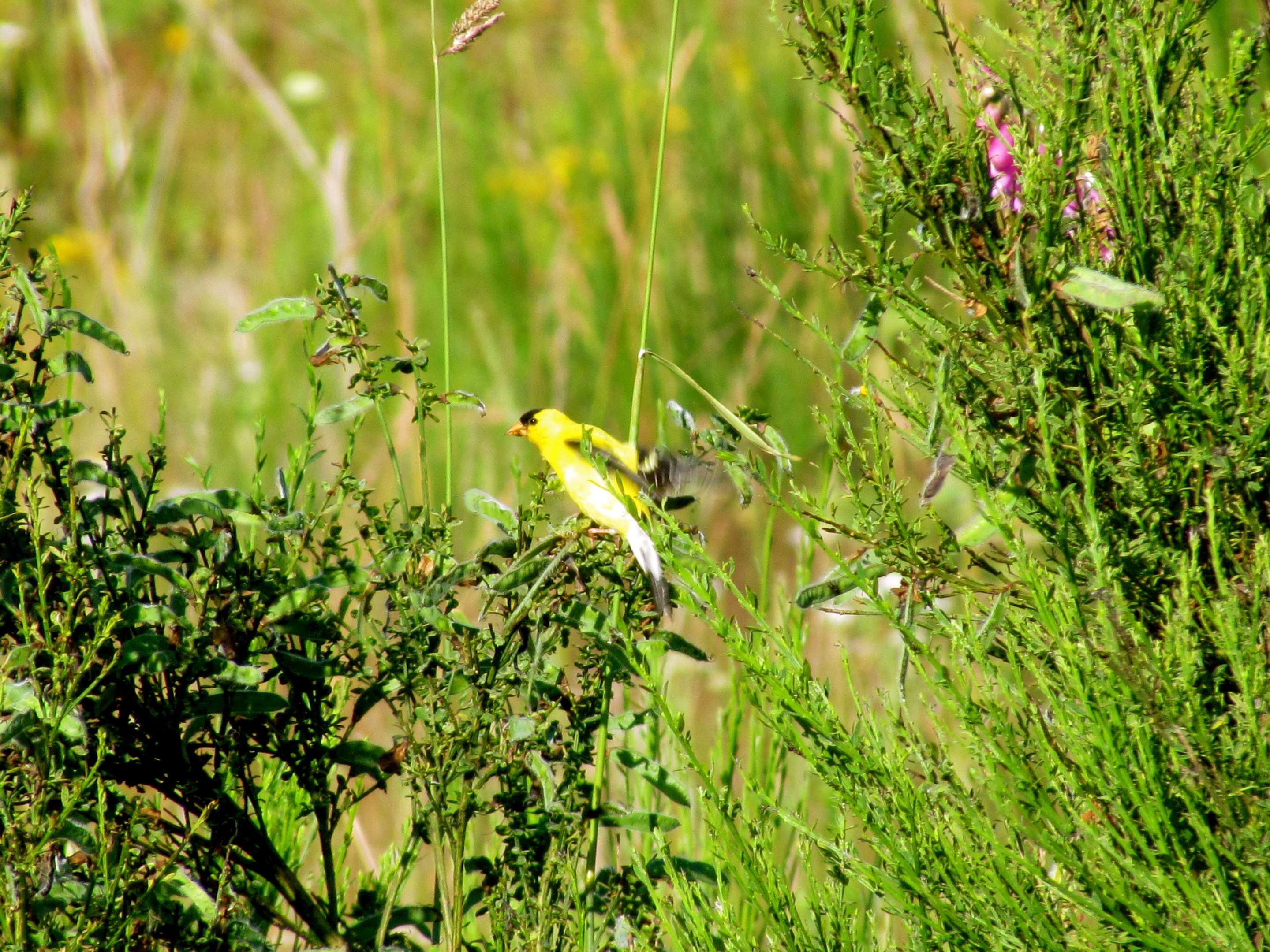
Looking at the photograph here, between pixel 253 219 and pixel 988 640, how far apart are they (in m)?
5.61

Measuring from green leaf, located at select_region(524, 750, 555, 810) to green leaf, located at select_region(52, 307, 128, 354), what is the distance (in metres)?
0.58

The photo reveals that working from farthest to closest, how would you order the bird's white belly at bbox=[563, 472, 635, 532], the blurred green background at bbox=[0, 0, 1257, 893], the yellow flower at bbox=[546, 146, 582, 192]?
the yellow flower at bbox=[546, 146, 582, 192], the blurred green background at bbox=[0, 0, 1257, 893], the bird's white belly at bbox=[563, 472, 635, 532]

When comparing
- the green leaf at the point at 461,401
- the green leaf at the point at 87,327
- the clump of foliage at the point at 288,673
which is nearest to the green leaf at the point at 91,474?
the clump of foliage at the point at 288,673

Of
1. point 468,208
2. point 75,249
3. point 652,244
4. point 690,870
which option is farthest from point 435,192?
point 690,870

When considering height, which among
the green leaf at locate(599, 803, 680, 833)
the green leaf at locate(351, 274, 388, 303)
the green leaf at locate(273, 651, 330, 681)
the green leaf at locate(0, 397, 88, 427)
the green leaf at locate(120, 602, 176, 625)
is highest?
the green leaf at locate(351, 274, 388, 303)

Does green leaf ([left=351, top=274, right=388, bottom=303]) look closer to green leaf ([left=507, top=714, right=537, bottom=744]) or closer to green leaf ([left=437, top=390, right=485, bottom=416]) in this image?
green leaf ([left=437, top=390, right=485, bottom=416])

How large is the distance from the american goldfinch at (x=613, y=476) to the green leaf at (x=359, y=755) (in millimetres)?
353

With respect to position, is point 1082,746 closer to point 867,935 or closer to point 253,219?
point 867,935

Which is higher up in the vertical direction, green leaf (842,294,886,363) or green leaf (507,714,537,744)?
green leaf (842,294,886,363)

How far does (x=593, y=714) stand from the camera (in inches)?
55.6

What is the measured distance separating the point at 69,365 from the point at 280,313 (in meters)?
0.22

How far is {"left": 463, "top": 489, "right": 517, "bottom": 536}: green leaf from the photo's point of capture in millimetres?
1416

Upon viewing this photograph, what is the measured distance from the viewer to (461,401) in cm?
139

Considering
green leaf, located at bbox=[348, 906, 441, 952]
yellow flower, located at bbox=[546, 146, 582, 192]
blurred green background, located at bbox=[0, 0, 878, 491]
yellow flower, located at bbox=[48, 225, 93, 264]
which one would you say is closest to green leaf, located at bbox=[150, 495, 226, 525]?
green leaf, located at bbox=[348, 906, 441, 952]
